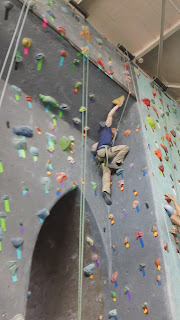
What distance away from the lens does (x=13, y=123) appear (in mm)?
2660

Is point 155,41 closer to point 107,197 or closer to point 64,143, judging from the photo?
point 64,143

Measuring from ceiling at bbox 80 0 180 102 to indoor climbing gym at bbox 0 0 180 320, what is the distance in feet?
2.98

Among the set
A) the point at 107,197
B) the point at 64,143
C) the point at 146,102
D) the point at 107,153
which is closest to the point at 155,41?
the point at 146,102

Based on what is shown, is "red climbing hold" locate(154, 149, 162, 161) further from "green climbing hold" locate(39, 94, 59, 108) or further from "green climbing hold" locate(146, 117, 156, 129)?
"green climbing hold" locate(39, 94, 59, 108)

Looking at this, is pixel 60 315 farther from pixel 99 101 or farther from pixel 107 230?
pixel 99 101

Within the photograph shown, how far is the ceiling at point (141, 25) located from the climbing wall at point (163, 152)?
0.80 metres

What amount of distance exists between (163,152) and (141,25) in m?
2.03

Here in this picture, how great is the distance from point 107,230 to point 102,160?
26.8 inches

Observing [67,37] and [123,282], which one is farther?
[67,37]

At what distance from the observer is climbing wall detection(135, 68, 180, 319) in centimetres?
268

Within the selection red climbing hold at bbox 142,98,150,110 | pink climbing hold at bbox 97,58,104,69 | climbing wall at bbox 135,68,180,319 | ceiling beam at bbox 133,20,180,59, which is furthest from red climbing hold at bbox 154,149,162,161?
ceiling beam at bbox 133,20,180,59

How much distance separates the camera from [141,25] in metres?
4.45

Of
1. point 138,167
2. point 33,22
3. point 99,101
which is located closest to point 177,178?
point 138,167

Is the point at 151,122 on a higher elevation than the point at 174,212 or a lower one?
higher
